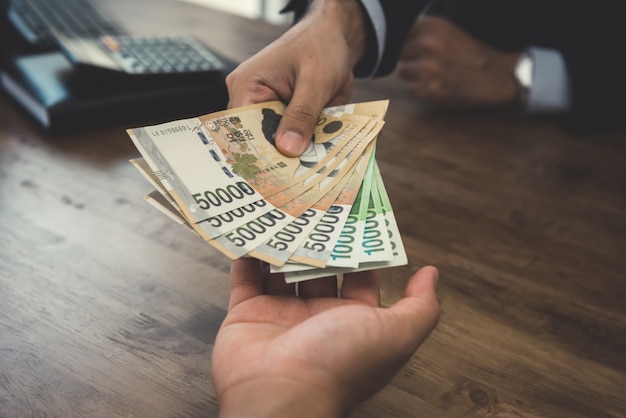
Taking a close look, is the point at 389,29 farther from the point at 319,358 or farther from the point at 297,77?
the point at 319,358

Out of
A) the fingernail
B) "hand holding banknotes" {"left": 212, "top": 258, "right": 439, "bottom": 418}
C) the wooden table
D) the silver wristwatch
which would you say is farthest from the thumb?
the silver wristwatch

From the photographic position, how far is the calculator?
1023mm

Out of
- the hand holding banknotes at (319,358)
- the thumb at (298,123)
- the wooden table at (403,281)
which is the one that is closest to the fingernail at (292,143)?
the thumb at (298,123)

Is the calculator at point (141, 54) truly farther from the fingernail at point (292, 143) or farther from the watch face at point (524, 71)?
the watch face at point (524, 71)

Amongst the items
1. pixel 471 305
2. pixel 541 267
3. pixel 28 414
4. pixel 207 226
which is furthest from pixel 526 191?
pixel 28 414

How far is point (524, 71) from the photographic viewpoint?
4.25 feet

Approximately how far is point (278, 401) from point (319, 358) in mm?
45

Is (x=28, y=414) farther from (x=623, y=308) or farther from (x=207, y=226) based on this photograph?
(x=623, y=308)

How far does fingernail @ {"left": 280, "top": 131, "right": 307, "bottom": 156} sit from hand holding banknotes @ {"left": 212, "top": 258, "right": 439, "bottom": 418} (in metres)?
0.27

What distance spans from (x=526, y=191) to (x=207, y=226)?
540mm

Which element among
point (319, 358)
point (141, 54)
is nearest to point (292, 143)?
point (319, 358)

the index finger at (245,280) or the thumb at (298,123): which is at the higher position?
the thumb at (298,123)

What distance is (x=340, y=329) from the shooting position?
0.48m

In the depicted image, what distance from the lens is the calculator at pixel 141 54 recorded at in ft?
3.36
